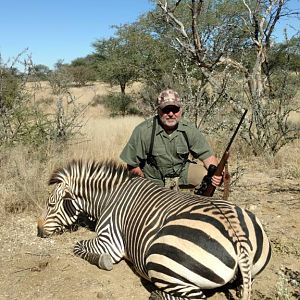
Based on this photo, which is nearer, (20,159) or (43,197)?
(43,197)

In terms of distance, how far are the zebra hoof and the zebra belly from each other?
0.82 meters

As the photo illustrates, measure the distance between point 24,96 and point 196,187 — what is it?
14.3ft

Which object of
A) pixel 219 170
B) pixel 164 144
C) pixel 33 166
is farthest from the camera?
pixel 33 166

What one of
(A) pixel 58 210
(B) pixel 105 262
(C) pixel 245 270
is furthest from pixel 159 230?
(A) pixel 58 210

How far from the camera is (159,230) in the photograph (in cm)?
307

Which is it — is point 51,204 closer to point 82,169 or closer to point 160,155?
point 82,169

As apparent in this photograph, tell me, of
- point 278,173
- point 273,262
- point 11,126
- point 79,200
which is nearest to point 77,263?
point 79,200

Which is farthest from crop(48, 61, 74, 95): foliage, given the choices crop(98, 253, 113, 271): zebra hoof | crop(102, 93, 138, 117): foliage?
crop(102, 93, 138, 117): foliage

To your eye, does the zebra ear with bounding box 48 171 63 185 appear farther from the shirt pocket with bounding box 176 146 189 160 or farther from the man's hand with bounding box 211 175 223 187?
the man's hand with bounding box 211 175 223 187

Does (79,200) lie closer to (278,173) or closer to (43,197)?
(43,197)

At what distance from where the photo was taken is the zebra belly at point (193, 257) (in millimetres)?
2637

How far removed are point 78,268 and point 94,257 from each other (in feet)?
0.59

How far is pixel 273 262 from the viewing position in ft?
12.3

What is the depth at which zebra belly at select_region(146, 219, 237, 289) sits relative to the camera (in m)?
2.64
